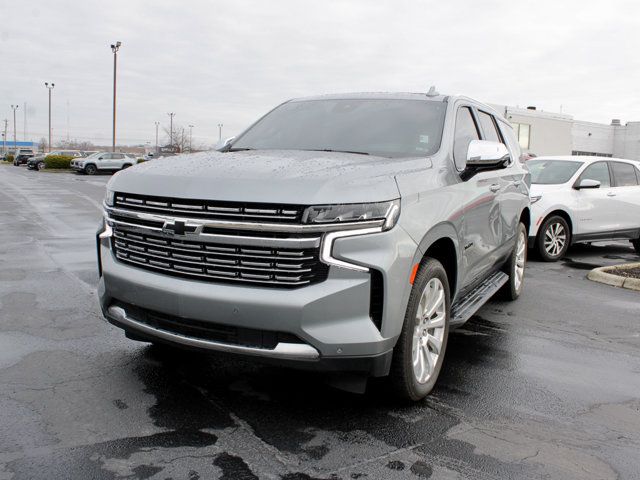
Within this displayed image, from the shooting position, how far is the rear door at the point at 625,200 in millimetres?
10500

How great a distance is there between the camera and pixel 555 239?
9.95 meters

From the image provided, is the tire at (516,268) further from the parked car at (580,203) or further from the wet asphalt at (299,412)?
the parked car at (580,203)

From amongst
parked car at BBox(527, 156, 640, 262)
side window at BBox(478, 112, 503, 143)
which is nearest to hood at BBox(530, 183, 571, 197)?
parked car at BBox(527, 156, 640, 262)

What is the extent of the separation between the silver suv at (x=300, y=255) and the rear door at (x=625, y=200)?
729cm

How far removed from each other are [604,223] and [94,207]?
12497 mm

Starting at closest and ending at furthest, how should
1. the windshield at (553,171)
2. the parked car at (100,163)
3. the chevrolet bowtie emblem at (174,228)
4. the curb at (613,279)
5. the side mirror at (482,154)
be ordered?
1. the chevrolet bowtie emblem at (174,228)
2. the side mirror at (482,154)
3. the curb at (613,279)
4. the windshield at (553,171)
5. the parked car at (100,163)

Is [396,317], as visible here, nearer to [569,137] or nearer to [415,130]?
[415,130]

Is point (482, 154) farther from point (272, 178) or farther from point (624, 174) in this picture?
point (624, 174)

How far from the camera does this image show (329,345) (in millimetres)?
3125

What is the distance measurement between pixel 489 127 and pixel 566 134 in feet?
137

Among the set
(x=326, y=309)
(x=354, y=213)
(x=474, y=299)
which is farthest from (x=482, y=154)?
(x=326, y=309)

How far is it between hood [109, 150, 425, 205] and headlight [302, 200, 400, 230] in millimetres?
33

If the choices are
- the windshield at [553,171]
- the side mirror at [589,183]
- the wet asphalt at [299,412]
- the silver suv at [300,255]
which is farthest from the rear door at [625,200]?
the silver suv at [300,255]

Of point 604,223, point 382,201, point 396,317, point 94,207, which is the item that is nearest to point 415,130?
point 382,201
